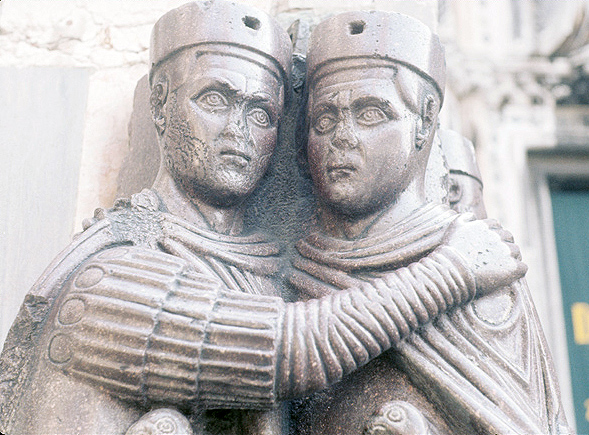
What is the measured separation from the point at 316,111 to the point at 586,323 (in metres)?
4.33

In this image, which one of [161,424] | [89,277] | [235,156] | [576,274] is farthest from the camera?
[576,274]

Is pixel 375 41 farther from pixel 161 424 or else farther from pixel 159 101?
pixel 161 424

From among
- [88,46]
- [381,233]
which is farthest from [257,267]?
[88,46]

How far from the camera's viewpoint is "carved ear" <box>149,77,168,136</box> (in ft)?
6.12

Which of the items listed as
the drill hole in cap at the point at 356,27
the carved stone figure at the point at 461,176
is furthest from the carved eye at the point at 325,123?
the carved stone figure at the point at 461,176

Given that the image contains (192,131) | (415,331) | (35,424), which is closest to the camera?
(35,424)

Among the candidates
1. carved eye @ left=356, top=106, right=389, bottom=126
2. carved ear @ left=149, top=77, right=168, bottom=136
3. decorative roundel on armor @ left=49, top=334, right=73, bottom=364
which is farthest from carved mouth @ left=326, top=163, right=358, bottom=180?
decorative roundel on armor @ left=49, top=334, right=73, bottom=364

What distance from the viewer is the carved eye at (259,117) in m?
1.83

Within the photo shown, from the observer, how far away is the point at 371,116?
1.79m

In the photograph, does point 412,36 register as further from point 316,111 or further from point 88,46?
point 88,46

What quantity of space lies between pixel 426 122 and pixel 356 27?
30 centimetres

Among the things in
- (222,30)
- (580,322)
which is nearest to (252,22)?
(222,30)

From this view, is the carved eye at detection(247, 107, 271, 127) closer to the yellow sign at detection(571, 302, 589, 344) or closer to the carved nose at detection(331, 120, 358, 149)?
the carved nose at detection(331, 120, 358, 149)

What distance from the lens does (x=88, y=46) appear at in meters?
A: 2.42
